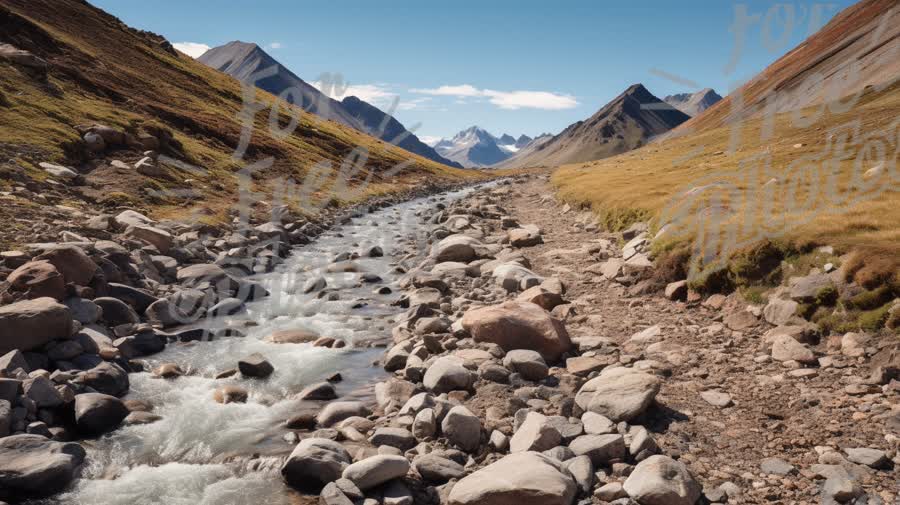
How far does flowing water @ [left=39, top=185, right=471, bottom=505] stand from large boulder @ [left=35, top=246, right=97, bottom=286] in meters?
3.68

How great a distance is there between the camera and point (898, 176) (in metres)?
28.0

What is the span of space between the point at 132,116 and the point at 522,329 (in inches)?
2105

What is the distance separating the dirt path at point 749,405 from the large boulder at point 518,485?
7.34ft

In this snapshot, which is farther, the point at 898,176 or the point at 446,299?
the point at 898,176

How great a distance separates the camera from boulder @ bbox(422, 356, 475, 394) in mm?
12500

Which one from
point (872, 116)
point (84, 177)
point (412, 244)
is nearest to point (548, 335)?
point (412, 244)

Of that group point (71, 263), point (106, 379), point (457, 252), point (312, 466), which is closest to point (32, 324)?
point (106, 379)

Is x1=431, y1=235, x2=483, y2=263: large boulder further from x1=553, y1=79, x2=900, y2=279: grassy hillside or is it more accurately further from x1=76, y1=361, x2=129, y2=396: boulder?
x1=76, y1=361, x2=129, y2=396: boulder

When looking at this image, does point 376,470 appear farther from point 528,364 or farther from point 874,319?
point 874,319

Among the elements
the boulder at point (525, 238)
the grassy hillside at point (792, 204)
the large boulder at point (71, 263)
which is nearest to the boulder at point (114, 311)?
the large boulder at point (71, 263)

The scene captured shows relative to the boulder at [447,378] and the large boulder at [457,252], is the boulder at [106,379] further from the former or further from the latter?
the large boulder at [457,252]

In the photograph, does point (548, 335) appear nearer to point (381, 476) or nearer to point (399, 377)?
point (399, 377)

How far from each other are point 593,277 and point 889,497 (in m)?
14.0

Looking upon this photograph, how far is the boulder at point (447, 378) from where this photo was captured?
1250 cm
